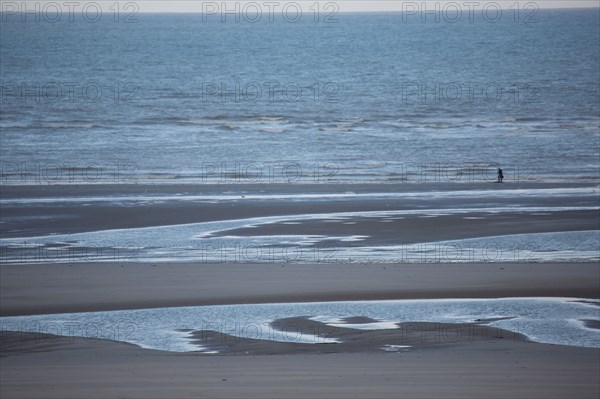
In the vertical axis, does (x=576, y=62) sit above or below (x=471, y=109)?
above

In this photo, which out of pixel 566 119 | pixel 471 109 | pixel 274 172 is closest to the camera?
pixel 274 172

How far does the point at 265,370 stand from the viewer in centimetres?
778

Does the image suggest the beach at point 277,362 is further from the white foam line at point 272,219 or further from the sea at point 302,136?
the white foam line at point 272,219

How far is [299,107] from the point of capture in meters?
49.6

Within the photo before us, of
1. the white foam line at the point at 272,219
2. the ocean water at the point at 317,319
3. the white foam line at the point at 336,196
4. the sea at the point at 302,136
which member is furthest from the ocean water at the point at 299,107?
the ocean water at the point at 317,319

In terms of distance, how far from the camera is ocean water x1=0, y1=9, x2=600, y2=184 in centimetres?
2775

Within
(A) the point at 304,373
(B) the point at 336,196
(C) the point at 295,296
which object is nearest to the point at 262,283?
(C) the point at 295,296

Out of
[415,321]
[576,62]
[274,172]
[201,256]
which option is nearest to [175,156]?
[274,172]

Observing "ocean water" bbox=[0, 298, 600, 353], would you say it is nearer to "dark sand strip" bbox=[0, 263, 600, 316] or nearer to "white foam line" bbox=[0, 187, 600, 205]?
"dark sand strip" bbox=[0, 263, 600, 316]

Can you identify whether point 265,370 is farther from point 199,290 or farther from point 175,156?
point 175,156

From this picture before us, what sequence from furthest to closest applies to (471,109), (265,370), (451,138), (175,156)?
(471,109) → (451,138) → (175,156) → (265,370)

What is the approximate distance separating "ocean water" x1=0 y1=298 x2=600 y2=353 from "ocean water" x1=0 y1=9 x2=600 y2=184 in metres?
13.8

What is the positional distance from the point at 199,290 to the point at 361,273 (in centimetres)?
232

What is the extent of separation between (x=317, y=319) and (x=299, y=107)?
4031cm
